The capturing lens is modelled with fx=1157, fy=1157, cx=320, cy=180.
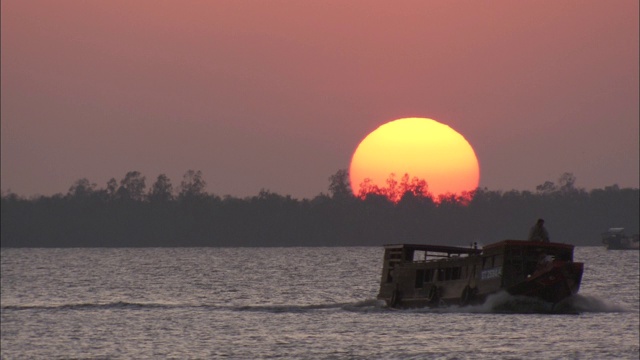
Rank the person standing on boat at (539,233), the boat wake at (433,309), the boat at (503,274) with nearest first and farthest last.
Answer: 1. the boat at (503,274)
2. the boat wake at (433,309)
3. the person standing on boat at (539,233)

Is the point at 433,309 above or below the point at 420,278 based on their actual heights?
below

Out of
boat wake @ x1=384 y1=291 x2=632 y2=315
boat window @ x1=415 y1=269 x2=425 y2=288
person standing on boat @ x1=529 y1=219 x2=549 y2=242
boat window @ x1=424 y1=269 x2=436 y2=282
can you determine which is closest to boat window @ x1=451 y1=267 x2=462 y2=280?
boat wake @ x1=384 y1=291 x2=632 y2=315

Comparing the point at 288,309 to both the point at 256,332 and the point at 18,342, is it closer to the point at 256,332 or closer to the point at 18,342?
the point at 256,332

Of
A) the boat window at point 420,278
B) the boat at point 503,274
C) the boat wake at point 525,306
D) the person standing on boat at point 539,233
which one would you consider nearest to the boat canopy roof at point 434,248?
the boat window at point 420,278

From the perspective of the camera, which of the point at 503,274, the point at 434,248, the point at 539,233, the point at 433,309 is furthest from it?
the point at 434,248

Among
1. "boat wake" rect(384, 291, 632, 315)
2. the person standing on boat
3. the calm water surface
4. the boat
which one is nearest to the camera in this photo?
the calm water surface

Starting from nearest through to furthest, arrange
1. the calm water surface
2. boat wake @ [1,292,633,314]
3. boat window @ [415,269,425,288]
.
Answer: the calm water surface → boat wake @ [1,292,633,314] → boat window @ [415,269,425,288]

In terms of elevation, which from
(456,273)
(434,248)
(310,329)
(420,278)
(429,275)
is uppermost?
(434,248)

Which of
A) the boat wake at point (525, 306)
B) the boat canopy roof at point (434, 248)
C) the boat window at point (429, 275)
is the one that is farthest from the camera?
the boat canopy roof at point (434, 248)

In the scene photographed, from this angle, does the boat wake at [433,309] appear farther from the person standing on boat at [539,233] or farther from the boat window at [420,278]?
the person standing on boat at [539,233]

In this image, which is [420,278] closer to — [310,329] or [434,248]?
[434,248]

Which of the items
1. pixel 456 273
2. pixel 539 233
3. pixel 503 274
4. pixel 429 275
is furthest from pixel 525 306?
pixel 429 275

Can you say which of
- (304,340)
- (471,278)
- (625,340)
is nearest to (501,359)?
(625,340)

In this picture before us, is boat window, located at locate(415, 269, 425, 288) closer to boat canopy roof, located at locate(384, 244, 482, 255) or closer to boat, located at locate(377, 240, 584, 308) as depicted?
boat, located at locate(377, 240, 584, 308)
